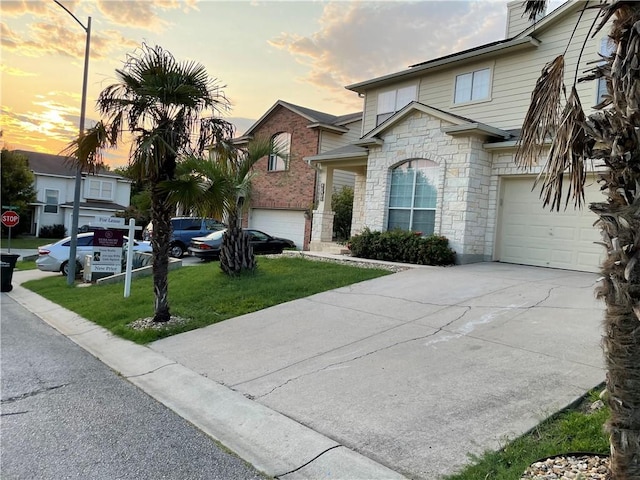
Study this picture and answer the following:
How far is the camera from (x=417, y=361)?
5.81m

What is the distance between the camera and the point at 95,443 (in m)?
4.21

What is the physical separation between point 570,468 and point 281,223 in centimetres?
2091

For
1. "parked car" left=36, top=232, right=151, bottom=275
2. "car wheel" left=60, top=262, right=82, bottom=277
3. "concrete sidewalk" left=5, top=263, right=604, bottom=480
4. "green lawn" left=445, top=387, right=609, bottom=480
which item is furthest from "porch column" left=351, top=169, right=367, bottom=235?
"green lawn" left=445, top=387, right=609, bottom=480

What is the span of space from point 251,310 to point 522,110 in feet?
33.4

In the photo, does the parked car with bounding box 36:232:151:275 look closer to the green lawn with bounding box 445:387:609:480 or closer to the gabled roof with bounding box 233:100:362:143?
the gabled roof with bounding box 233:100:362:143

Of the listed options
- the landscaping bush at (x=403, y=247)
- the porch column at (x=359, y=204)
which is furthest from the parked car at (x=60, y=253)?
the landscaping bush at (x=403, y=247)

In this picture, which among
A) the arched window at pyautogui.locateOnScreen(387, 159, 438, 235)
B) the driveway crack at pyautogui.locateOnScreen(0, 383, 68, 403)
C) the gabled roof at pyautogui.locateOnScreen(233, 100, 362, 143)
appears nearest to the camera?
the driveway crack at pyautogui.locateOnScreen(0, 383, 68, 403)

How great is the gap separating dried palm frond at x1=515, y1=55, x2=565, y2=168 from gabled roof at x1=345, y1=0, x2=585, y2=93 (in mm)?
9575

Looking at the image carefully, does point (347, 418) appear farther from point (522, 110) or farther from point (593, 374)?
point (522, 110)

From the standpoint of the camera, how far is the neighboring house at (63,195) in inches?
1583

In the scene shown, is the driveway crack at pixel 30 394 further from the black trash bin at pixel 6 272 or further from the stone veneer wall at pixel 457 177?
the black trash bin at pixel 6 272

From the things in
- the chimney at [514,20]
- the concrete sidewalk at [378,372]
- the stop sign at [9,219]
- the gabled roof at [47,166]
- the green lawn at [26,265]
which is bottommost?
the green lawn at [26,265]

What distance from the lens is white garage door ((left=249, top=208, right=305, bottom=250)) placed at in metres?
22.5

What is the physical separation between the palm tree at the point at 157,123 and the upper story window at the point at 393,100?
33.1 feet
